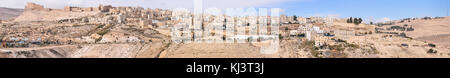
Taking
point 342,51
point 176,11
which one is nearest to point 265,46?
point 342,51

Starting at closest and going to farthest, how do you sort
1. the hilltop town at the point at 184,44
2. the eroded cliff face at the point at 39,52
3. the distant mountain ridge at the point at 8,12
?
the eroded cliff face at the point at 39,52 < the hilltop town at the point at 184,44 < the distant mountain ridge at the point at 8,12

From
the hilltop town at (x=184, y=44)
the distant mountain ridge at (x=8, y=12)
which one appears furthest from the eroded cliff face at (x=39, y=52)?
the distant mountain ridge at (x=8, y=12)

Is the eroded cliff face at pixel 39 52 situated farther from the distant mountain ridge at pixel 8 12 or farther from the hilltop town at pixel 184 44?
the distant mountain ridge at pixel 8 12

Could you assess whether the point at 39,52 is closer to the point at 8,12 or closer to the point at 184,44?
the point at 184,44

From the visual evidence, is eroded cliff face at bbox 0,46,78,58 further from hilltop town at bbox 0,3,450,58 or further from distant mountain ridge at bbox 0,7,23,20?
distant mountain ridge at bbox 0,7,23,20

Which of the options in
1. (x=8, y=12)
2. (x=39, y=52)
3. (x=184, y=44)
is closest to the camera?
(x=39, y=52)

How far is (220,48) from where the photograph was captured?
929 inches

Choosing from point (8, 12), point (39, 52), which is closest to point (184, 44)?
point (39, 52)

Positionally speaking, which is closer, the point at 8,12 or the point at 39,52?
the point at 39,52
